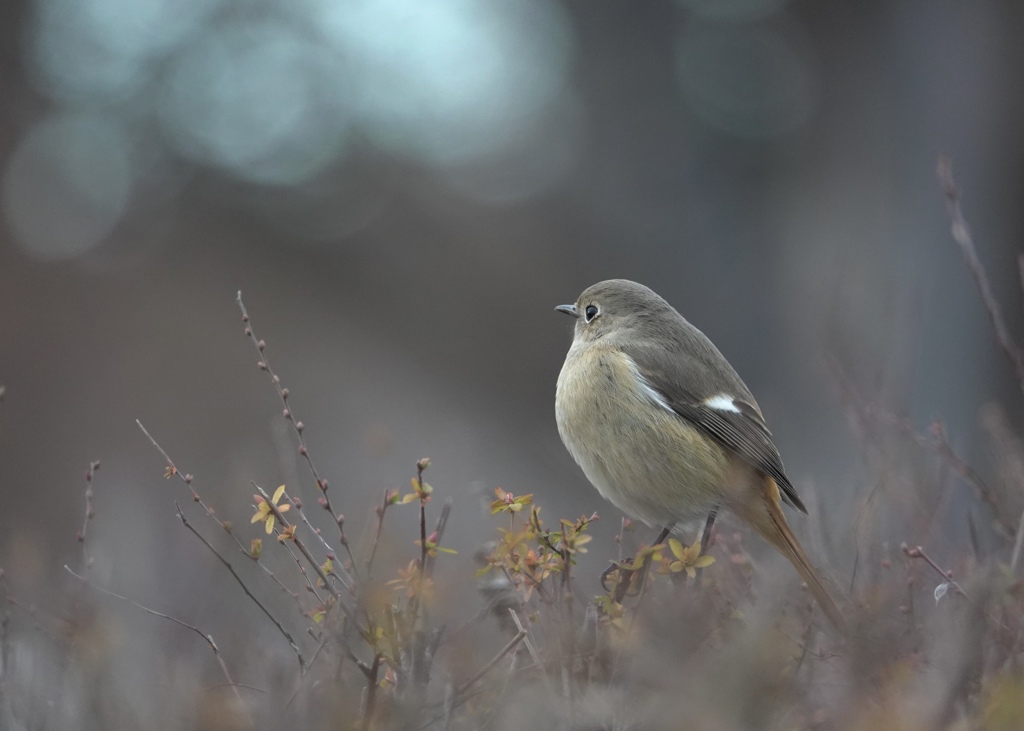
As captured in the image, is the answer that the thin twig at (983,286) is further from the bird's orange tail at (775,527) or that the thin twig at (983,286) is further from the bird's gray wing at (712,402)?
the bird's gray wing at (712,402)

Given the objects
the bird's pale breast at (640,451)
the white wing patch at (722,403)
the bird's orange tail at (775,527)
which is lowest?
the bird's orange tail at (775,527)

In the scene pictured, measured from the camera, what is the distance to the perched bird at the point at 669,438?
3.12 metres

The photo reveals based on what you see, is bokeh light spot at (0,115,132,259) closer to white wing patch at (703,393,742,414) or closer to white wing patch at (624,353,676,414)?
white wing patch at (624,353,676,414)

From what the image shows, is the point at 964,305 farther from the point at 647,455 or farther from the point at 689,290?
the point at 647,455

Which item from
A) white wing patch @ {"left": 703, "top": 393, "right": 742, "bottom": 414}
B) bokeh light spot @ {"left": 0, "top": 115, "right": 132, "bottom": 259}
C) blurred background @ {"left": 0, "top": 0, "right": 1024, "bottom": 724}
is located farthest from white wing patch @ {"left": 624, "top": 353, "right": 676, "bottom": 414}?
bokeh light spot @ {"left": 0, "top": 115, "right": 132, "bottom": 259}

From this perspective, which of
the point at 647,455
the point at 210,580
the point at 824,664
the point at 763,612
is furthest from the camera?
the point at 647,455

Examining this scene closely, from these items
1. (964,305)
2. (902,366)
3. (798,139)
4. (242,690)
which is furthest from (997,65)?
(242,690)

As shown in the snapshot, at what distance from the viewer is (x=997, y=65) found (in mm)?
9094

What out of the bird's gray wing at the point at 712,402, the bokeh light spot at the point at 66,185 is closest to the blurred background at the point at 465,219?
the bokeh light spot at the point at 66,185

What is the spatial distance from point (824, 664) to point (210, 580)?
176cm

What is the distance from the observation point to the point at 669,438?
3.17 m

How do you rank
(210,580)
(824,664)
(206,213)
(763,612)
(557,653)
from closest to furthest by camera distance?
(763,612), (557,653), (824,664), (210,580), (206,213)

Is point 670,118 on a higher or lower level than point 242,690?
higher

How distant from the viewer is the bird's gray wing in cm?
321
